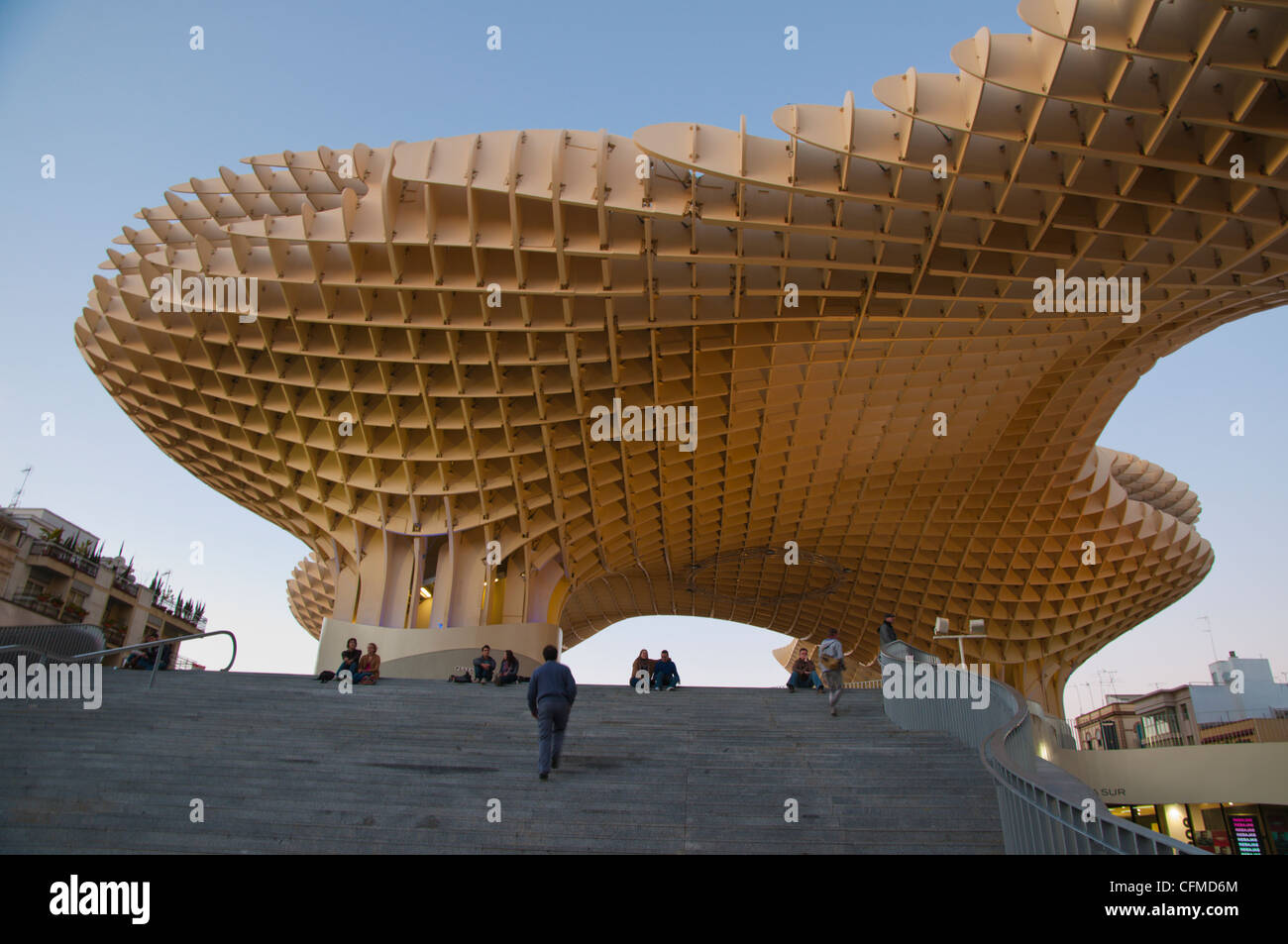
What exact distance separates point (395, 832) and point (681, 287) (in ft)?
53.3

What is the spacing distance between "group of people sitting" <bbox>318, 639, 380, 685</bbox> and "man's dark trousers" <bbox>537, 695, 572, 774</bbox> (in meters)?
7.89

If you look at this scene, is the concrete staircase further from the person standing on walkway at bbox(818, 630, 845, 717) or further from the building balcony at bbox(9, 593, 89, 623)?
the building balcony at bbox(9, 593, 89, 623)

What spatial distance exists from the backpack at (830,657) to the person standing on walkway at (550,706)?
5.19 meters

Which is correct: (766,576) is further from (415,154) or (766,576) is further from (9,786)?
(9,786)

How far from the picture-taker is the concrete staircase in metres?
9.11

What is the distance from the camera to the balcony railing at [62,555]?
43.0 m

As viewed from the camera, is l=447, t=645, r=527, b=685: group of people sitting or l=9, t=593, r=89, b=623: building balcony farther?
l=9, t=593, r=89, b=623: building balcony

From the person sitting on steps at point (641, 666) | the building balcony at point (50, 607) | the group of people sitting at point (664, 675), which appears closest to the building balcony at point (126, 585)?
the building balcony at point (50, 607)

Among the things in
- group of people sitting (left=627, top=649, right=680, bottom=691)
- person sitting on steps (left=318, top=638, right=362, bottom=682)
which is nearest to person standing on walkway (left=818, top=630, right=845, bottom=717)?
group of people sitting (left=627, top=649, right=680, bottom=691)

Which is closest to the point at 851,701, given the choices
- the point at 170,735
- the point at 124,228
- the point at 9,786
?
the point at 170,735

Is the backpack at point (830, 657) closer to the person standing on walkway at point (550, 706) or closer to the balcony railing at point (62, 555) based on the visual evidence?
the person standing on walkway at point (550, 706)

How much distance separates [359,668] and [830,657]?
10.2m

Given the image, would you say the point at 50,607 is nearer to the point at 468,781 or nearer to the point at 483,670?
the point at 483,670

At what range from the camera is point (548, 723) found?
1076 cm
